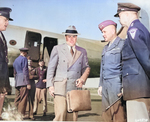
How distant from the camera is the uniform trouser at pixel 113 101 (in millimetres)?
4535

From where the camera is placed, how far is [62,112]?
4.77 meters

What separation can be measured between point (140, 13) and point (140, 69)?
1.35 m

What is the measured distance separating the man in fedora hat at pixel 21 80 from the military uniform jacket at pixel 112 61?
1.74m

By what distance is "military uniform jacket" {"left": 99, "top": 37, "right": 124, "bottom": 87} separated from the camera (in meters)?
4.64

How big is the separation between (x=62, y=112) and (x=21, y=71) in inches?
53.7

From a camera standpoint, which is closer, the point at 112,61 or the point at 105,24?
the point at 112,61

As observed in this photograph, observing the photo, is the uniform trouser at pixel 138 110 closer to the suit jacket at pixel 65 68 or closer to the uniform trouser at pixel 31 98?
the suit jacket at pixel 65 68

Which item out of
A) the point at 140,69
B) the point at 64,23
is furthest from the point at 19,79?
the point at 140,69

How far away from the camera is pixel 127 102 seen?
14.8 ft

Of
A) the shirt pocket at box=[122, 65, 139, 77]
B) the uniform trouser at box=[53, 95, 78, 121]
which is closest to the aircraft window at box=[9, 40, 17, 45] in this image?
the uniform trouser at box=[53, 95, 78, 121]

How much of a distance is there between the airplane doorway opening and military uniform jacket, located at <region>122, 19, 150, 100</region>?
1.72m

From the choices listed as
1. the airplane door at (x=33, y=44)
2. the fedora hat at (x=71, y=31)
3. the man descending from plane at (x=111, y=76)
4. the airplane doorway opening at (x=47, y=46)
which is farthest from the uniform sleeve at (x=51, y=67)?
the man descending from plane at (x=111, y=76)

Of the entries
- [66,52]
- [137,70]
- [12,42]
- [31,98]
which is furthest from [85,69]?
[12,42]

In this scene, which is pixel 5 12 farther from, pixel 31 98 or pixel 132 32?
pixel 132 32
